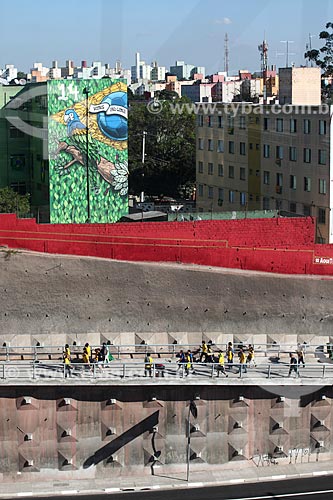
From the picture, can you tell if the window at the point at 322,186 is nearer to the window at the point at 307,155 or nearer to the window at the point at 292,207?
the window at the point at 307,155

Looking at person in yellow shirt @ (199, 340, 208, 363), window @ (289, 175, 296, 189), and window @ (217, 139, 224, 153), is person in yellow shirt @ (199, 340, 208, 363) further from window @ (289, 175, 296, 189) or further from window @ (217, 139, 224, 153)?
window @ (217, 139, 224, 153)

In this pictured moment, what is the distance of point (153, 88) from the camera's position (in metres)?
119

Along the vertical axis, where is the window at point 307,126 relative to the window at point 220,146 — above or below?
above

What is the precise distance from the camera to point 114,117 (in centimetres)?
4994

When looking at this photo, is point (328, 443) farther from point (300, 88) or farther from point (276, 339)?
point (300, 88)

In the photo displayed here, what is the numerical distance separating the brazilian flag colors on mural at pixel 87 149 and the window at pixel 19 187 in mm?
3106

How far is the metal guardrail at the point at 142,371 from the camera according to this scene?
31.1 metres

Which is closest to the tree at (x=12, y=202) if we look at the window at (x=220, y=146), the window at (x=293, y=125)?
the window at (x=220, y=146)

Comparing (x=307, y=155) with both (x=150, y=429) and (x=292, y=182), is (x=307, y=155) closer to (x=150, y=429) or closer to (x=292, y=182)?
(x=292, y=182)

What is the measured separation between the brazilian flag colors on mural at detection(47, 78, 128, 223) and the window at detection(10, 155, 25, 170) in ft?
10.2

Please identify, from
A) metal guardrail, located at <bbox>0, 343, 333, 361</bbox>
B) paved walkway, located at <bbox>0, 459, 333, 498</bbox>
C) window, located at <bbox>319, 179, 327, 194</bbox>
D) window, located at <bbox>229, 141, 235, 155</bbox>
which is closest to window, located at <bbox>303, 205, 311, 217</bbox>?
window, located at <bbox>319, 179, 327, 194</bbox>

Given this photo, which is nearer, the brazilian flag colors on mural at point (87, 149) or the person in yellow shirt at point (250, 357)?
the person in yellow shirt at point (250, 357)

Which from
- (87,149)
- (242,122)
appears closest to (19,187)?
(87,149)

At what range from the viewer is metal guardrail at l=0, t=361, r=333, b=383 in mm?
31141
